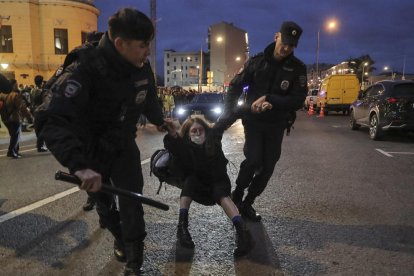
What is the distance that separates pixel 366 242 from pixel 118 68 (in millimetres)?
2707

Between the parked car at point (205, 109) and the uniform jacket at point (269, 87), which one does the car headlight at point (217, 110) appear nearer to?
the parked car at point (205, 109)

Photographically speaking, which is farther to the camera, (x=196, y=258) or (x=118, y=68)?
(x=196, y=258)

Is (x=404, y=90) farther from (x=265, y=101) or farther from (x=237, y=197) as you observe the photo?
(x=265, y=101)

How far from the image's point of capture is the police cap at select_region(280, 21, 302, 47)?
3.78 m

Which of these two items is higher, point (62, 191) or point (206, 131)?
point (206, 131)

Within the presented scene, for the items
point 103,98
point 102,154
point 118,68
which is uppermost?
point 118,68

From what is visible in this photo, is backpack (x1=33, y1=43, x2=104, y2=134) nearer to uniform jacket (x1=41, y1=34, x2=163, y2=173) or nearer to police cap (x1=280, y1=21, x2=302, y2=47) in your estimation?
uniform jacket (x1=41, y1=34, x2=163, y2=173)

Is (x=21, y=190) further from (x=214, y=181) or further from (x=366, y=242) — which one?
(x=366, y=242)

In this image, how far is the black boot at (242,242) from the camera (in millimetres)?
3340

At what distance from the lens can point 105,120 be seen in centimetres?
266

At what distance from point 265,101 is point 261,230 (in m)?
1.27

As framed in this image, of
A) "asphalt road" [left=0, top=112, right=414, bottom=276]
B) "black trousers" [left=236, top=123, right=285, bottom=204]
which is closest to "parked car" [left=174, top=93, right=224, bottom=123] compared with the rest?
"asphalt road" [left=0, top=112, right=414, bottom=276]

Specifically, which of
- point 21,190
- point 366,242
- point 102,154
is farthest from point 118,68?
point 21,190

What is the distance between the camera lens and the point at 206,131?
3885mm
